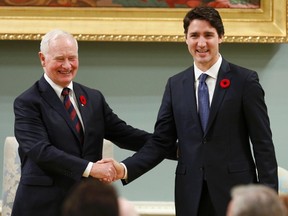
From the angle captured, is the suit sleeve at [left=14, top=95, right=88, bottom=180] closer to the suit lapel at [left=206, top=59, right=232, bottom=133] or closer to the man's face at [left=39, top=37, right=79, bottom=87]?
the man's face at [left=39, top=37, right=79, bottom=87]

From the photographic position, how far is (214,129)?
3.88 m

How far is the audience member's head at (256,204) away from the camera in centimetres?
218

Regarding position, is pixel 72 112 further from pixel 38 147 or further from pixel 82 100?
pixel 38 147

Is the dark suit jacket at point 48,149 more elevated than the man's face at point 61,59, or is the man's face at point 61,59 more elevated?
the man's face at point 61,59

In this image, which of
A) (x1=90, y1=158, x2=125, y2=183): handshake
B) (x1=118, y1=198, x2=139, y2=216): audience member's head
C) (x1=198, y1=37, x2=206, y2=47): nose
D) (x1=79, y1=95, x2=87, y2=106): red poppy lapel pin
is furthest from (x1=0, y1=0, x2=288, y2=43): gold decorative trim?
(x1=118, y1=198, x2=139, y2=216): audience member's head

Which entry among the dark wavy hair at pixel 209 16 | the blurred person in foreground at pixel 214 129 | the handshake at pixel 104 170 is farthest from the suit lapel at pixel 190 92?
the handshake at pixel 104 170

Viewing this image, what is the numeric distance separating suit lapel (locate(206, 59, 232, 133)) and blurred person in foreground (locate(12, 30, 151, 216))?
0.63 meters

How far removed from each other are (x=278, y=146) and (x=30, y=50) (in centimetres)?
195

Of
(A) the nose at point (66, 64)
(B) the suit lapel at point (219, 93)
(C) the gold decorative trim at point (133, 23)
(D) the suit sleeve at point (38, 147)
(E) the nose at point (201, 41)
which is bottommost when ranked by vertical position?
(D) the suit sleeve at point (38, 147)

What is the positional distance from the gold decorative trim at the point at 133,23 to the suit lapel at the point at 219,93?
1.28m

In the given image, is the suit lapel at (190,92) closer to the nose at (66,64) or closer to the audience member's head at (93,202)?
the nose at (66,64)

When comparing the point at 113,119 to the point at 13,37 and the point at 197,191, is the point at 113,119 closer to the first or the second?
the point at 197,191

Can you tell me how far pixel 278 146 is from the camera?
5355 mm

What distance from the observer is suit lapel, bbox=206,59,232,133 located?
12.7 feet
